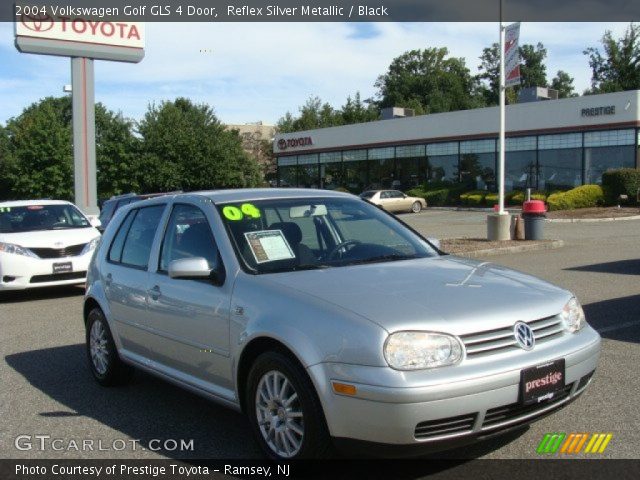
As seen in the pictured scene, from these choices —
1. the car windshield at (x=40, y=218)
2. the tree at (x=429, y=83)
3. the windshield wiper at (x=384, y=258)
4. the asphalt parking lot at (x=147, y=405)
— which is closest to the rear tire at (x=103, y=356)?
the asphalt parking lot at (x=147, y=405)

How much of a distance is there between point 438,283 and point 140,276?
2482 millimetres

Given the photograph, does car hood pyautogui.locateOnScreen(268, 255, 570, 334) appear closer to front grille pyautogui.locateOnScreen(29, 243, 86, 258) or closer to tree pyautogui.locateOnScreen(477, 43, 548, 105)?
front grille pyautogui.locateOnScreen(29, 243, 86, 258)

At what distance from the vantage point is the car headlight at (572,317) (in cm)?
422

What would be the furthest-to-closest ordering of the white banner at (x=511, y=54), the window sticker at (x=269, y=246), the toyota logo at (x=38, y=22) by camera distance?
the toyota logo at (x=38, y=22), the white banner at (x=511, y=54), the window sticker at (x=269, y=246)

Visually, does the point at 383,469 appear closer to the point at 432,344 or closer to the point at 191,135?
the point at 432,344

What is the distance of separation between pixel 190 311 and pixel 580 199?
29200 mm

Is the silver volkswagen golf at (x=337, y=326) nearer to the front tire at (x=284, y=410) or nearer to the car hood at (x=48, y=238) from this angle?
→ the front tire at (x=284, y=410)

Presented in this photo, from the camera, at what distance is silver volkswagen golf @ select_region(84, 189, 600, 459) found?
11.7 feet

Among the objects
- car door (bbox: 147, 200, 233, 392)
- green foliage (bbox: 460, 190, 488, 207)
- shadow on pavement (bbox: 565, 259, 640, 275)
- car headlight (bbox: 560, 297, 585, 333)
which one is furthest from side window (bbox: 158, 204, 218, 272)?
green foliage (bbox: 460, 190, 488, 207)

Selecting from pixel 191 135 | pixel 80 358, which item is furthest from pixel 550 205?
pixel 80 358

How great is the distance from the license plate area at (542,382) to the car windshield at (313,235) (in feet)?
4.63

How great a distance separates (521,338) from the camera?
150 inches

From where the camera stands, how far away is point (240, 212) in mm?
5004

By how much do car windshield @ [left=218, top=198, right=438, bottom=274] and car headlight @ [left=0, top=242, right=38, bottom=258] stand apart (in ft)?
24.5
